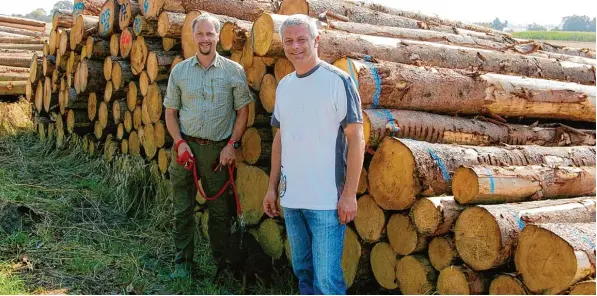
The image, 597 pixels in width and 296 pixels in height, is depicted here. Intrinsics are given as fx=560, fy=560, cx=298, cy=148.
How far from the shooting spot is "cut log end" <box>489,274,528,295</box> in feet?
9.39

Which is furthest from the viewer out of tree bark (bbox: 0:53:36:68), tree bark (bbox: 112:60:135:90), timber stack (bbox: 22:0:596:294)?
tree bark (bbox: 0:53:36:68)

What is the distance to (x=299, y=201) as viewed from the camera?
116 inches

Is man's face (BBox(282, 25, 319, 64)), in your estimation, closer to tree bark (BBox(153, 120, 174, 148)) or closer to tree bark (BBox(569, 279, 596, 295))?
tree bark (BBox(569, 279, 596, 295))

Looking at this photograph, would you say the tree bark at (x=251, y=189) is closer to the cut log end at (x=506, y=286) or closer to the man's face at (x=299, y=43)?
the man's face at (x=299, y=43)

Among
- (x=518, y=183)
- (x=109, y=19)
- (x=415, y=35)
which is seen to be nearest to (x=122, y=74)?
(x=109, y=19)

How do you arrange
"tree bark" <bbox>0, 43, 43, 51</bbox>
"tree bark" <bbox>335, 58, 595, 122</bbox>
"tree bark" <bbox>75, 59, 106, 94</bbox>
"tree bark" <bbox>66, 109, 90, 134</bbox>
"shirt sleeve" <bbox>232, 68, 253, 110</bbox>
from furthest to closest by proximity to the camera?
"tree bark" <bbox>0, 43, 43, 51</bbox> < "tree bark" <bbox>66, 109, 90, 134</bbox> < "tree bark" <bbox>75, 59, 106, 94</bbox> < "shirt sleeve" <bbox>232, 68, 253, 110</bbox> < "tree bark" <bbox>335, 58, 595, 122</bbox>

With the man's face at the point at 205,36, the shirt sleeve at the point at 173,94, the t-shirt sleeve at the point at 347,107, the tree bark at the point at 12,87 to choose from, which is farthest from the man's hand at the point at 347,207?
the tree bark at the point at 12,87

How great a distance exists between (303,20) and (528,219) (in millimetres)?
1638

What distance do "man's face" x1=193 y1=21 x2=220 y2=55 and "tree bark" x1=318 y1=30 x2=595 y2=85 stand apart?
763 millimetres

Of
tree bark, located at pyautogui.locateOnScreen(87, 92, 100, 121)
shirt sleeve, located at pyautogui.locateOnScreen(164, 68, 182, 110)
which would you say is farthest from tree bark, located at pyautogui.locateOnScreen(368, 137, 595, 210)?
tree bark, located at pyautogui.locateOnScreen(87, 92, 100, 121)

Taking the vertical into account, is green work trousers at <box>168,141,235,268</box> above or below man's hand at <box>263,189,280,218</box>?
below

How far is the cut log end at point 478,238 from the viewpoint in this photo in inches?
116

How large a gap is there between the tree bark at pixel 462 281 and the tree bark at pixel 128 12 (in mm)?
4599

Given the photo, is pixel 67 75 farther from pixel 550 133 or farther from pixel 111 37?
pixel 550 133
